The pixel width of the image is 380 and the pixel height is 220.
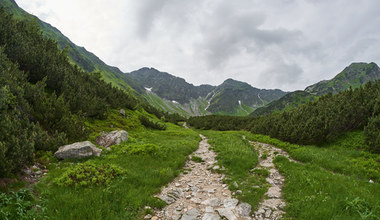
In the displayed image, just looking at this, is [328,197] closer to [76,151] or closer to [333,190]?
[333,190]

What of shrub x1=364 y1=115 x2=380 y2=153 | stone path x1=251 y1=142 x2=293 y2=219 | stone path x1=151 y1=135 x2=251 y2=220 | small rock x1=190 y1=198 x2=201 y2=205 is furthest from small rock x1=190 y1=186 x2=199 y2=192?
shrub x1=364 y1=115 x2=380 y2=153

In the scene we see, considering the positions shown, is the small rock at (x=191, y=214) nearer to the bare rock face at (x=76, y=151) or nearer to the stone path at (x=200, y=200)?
the stone path at (x=200, y=200)

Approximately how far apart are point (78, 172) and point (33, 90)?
10.7 metres

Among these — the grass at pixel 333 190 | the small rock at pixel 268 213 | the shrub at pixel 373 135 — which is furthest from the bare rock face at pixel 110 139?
the shrub at pixel 373 135

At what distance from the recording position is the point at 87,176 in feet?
23.8

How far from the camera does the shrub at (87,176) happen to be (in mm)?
6818

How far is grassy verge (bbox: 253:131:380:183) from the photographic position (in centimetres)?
1005

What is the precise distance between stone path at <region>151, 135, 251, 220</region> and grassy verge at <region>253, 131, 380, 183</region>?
8.11 m

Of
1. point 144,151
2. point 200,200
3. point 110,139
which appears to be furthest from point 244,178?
point 110,139

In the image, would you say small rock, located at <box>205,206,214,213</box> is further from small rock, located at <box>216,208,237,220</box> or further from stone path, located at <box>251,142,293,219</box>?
stone path, located at <box>251,142,293,219</box>

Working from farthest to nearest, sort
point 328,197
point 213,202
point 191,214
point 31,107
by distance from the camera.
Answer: point 31,107, point 213,202, point 328,197, point 191,214

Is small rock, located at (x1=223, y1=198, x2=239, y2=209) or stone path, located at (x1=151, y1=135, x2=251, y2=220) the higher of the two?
small rock, located at (x1=223, y1=198, x2=239, y2=209)

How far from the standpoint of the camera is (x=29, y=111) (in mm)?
11828

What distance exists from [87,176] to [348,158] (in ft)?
58.1
